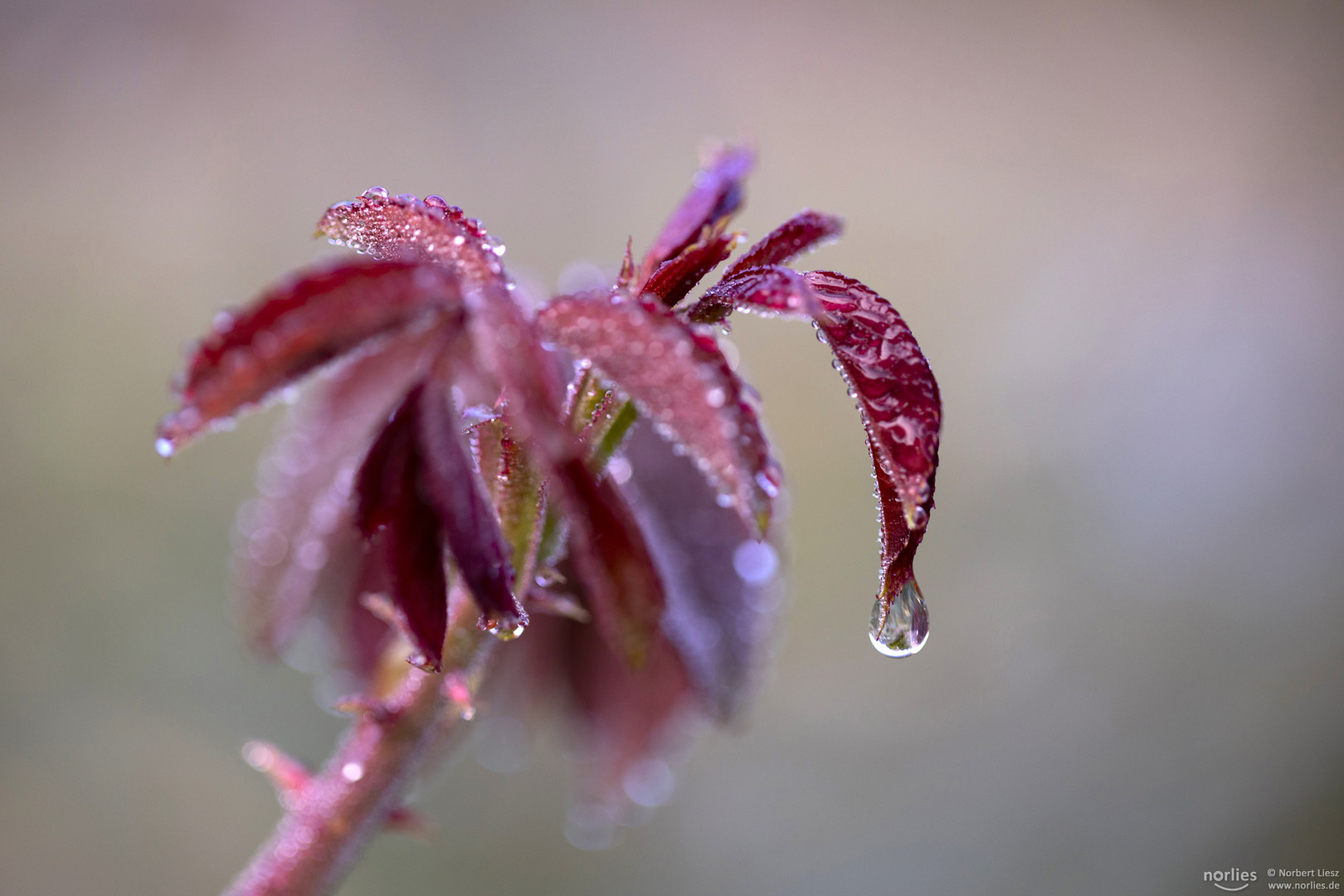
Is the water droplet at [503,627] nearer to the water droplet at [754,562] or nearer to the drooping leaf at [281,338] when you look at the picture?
the drooping leaf at [281,338]

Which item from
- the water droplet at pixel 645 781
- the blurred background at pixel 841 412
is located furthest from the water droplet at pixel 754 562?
the blurred background at pixel 841 412

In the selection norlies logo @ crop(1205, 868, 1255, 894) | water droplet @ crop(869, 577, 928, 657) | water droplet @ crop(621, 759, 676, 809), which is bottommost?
norlies logo @ crop(1205, 868, 1255, 894)

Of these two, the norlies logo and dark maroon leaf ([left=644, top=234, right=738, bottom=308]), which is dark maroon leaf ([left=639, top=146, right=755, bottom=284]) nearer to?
dark maroon leaf ([left=644, top=234, right=738, bottom=308])

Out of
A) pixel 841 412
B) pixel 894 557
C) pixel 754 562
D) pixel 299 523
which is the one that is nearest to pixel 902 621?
pixel 894 557

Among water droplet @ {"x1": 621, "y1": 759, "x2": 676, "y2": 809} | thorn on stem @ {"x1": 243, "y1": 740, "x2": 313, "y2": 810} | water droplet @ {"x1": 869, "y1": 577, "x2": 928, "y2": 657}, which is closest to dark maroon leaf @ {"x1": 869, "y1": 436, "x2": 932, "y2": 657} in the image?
water droplet @ {"x1": 869, "y1": 577, "x2": 928, "y2": 657}

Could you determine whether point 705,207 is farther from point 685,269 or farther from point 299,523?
point 299,523
